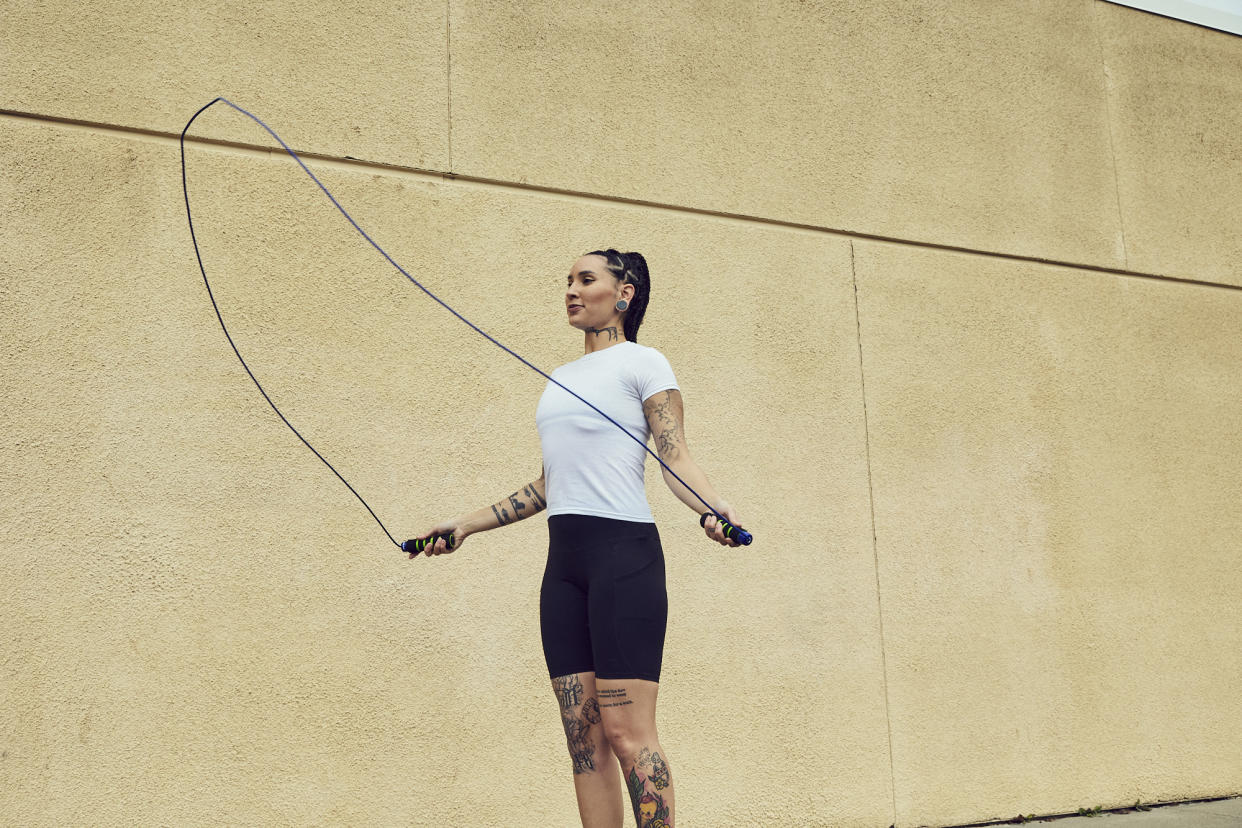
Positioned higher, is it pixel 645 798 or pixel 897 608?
pixel 897 608

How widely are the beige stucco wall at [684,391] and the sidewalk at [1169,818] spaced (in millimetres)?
102

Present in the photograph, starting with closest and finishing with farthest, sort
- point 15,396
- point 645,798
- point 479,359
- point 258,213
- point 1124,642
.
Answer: point 645,798
point 15,396
point 258,213
point 479,359
point 1124,642

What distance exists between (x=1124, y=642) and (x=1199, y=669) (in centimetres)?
50

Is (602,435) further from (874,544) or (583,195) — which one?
(874,544)

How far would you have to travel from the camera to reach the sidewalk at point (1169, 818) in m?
4.97

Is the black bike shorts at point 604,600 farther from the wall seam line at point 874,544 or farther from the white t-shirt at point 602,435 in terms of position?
the wall seam line at point 874,544

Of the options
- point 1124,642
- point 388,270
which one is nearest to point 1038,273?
point 1124,642

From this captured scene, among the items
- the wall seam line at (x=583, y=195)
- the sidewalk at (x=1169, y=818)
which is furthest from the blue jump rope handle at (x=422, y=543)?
the sidewalk at (x=1169, y=818)

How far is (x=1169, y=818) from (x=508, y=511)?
12.4ft

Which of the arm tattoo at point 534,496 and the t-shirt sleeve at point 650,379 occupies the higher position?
the t-shirt sleeve at point 650,379

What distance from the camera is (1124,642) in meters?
5.55

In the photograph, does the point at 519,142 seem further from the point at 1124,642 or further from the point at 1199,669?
the point at 1199,669

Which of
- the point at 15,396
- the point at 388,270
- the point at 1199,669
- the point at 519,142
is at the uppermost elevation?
the point at 519,142

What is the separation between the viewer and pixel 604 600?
2.84 metres
